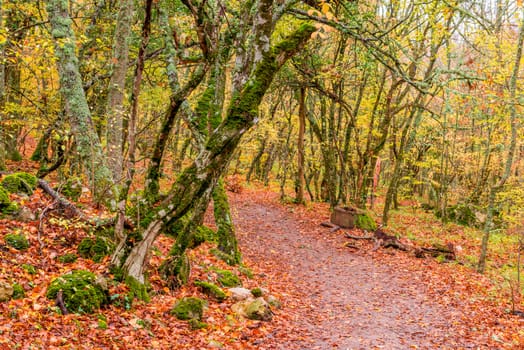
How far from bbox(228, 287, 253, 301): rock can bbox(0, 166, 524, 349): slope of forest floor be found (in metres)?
0.21

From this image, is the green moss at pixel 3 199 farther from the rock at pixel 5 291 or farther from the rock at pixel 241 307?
the rock at pixel 241 307

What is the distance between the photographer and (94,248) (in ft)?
22.1

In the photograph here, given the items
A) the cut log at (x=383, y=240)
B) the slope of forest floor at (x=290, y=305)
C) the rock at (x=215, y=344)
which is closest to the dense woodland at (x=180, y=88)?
the slope of forest floor at (x=290, y=305)

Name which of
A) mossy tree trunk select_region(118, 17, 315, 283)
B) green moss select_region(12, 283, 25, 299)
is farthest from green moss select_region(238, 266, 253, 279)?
green moss select_region(12, 283, 25, 299)

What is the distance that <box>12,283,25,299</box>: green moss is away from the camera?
4879mm

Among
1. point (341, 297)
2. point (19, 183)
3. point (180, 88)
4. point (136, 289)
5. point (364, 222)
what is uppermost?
point (180, 88)

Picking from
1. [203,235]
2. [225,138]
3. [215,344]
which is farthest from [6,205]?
[203,235]

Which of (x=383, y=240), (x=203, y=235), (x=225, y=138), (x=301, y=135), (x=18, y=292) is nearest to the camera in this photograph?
(x=18, y=292)

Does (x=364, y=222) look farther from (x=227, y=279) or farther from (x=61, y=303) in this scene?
(x=61, y=303)

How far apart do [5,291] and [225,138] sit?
10.8 feet

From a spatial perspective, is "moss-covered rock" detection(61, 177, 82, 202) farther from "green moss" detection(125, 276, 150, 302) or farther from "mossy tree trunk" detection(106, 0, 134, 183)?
"green moss" detection(125, 276, 150, 302)

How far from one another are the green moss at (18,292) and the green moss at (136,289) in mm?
1435

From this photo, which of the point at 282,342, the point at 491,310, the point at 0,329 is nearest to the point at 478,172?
the point at 491,310

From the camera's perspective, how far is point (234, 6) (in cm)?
1255
